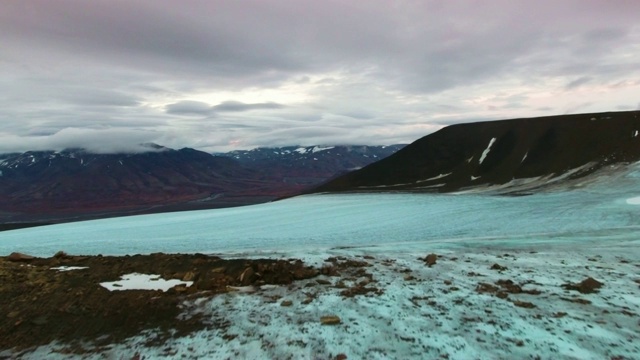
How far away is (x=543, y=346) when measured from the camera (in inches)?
372

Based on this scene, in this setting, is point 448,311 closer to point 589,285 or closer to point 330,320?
point 330,320

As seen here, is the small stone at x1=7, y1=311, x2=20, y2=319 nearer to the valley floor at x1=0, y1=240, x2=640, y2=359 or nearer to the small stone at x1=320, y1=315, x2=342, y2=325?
the valley floor at x1=0, y1=240, x2=640, y2=359

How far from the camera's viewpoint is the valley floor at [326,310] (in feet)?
31.8


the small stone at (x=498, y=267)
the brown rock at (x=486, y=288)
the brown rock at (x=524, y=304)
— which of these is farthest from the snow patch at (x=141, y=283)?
the small stone at (x=498, y=267)

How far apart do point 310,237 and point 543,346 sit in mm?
24514

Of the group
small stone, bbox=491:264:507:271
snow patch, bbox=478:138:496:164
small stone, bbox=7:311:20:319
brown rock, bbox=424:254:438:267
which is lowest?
small stone, bbox=491:264:507:271

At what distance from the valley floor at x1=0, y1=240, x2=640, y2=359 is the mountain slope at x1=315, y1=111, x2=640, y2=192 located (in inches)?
3300

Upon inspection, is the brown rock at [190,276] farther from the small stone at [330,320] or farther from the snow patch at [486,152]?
the snow patch at [486,152]

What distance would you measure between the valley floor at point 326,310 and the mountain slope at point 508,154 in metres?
83.8

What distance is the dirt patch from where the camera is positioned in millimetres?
10867

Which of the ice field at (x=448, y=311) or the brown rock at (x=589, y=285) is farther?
the brown rock at (x=589, y=285)

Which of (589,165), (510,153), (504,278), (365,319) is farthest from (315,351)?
(510,153)

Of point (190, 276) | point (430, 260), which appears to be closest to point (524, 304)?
point (430, 260)

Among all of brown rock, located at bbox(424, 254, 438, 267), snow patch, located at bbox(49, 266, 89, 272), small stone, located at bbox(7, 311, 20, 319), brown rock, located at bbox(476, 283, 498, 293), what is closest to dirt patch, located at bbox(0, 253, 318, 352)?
small stone, located at bbox(7, 311, 20, 319)
